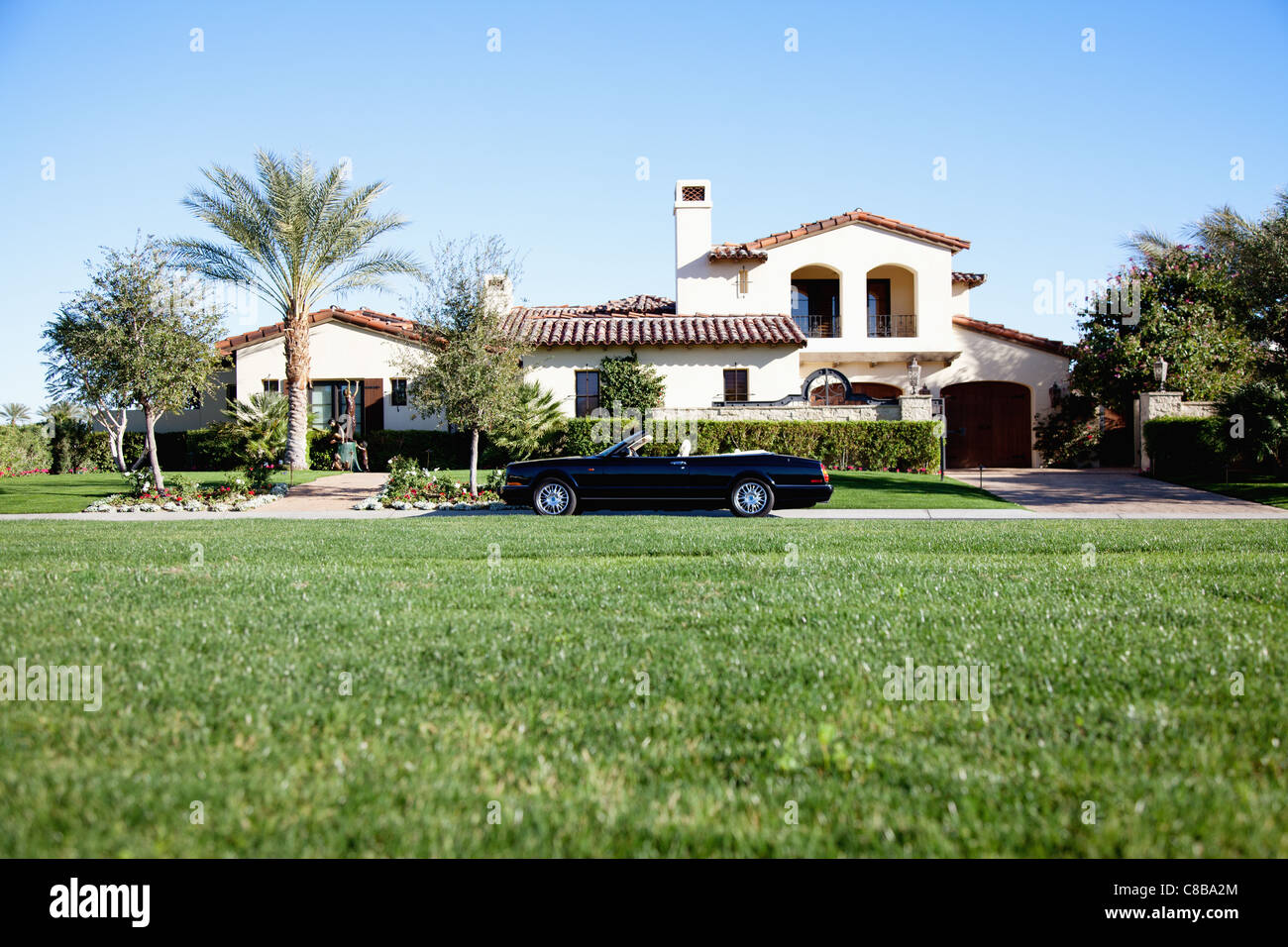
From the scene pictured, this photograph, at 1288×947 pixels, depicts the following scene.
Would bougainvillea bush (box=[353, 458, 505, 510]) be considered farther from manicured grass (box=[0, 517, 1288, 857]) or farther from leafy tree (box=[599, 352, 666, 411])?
manicured grass (box=[0, 517, 1288, 857])

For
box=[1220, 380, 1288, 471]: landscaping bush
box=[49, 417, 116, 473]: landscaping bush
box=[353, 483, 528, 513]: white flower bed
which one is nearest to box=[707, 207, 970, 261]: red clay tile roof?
box=[1220, 380, 1288, 471]: landscaping bush

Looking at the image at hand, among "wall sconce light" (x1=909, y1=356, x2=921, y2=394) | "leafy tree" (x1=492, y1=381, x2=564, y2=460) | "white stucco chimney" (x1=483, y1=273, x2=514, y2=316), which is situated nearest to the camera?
"white stucco chimney" (x1=483, y1=273, x2=514, y2=316)

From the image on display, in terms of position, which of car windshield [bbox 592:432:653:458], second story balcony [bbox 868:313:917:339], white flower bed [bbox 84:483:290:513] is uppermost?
second story balcony [bbox 868:313:917:339]

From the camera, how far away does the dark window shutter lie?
2761cm

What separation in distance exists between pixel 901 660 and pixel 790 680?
2.12 feet

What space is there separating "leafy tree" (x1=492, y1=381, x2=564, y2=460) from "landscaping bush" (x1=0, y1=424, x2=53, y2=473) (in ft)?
51.2

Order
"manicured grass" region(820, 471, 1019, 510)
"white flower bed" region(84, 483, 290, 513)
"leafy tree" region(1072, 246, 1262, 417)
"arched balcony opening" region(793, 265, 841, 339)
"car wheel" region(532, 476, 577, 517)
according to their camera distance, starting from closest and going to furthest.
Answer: "car wheel" region(532, 476, 577, 517) → "manicured grass" region(820, 471, 1019, 510) → "white flower bed" region(84, 483, 290, 513) → "leafy tree" region(1072, 246, 1262, 417) → "arched balcony opening" region(793, 265, 841, 339)

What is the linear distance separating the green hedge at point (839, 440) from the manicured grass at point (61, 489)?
10917 mm

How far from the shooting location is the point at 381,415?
2770cm

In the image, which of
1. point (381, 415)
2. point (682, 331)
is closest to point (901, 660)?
point (682, 331)

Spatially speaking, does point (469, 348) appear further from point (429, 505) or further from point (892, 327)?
point (892, 327)

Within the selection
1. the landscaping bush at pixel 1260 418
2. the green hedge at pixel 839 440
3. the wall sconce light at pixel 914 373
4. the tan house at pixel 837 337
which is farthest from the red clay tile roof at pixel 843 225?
the landscaping bush at pixel 1260 418

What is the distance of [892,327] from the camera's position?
29562 mm

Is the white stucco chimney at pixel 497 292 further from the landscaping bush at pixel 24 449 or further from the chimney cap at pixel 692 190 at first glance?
the landscaping bush at pixel 24 449
